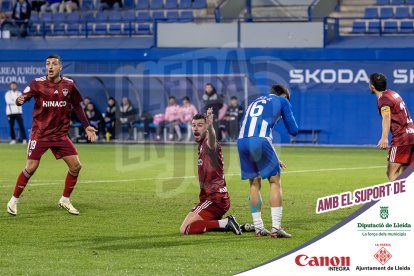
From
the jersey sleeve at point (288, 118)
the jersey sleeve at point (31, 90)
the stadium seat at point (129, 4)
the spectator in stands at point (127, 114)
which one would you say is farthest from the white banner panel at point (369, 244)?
the stadium seat at point (129, 4)

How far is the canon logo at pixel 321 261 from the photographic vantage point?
23.4ft

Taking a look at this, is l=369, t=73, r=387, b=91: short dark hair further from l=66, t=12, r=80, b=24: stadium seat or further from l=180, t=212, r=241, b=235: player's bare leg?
l=66, t=12, r=80, b=24: stadium seat

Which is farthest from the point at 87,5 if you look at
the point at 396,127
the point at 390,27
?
the point at 396,127

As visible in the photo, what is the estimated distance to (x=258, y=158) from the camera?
12.6 meters

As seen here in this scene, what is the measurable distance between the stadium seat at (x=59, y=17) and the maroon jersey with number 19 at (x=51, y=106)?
95.8ft

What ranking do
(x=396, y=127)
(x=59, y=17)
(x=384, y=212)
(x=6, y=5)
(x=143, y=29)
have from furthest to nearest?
(x=6, y=5) → (x=59, y=17) → (x=143, y=29) → (x=396, y=127) → (x=384, y=212)

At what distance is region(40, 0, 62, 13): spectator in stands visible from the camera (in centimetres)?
4534

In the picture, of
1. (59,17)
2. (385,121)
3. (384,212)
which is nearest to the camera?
(384,212)

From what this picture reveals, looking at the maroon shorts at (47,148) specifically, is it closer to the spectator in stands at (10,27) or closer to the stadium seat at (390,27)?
the stadium seat at (390,27)

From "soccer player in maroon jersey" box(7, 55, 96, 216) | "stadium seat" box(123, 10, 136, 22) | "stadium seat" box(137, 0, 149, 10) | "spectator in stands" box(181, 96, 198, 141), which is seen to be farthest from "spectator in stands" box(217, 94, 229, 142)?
"soccer player in maroon jersey" box(7, 55, 96, 216)

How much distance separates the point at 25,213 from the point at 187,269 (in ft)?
18.7

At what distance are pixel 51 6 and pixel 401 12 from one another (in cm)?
1556

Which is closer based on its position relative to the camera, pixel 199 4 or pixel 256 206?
pixel 256 206

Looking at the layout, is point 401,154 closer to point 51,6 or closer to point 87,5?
point 87,5
